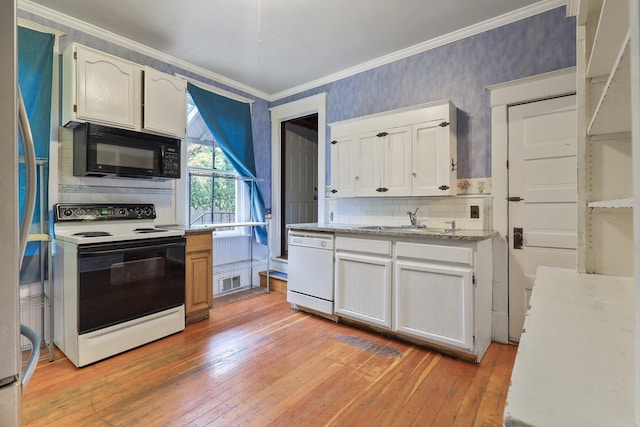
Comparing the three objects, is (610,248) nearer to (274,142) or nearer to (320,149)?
(320,149)

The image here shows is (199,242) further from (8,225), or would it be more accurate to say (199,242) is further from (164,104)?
(8,225)

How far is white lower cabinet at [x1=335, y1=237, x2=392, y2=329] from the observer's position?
261 centimetres

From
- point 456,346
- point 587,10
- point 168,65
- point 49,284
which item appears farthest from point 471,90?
point 49,284

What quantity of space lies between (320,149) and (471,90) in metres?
1.74

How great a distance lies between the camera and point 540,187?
242 centimetres

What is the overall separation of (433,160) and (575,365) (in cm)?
236

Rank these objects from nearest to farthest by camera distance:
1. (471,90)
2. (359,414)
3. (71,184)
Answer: (359,414)
(71,184)
(471,90)

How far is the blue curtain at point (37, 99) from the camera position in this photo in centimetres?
234

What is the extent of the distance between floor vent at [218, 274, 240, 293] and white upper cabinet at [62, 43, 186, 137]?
1807 mm

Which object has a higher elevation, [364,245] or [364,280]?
[364,245]

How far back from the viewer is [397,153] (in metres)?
2.96

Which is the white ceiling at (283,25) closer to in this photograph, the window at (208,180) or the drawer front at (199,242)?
the window at (208,180)

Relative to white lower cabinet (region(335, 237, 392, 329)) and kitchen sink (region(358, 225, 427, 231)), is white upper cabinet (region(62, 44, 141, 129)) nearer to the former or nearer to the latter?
white lower cabinet (region(335, 237, 392, 329))

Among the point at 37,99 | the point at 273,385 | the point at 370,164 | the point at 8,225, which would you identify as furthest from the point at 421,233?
the point at 37,99
